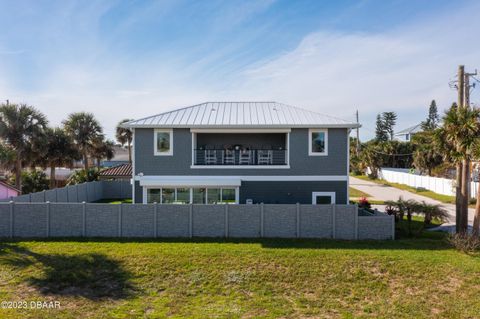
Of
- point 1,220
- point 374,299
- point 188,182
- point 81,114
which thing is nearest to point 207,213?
point 188,182

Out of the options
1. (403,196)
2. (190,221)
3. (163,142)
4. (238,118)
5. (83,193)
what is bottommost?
(403,196)

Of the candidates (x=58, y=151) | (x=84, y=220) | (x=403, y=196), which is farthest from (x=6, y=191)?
(x=403, y=196)

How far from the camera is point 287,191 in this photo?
60.8ft

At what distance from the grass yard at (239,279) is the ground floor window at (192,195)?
4.58m

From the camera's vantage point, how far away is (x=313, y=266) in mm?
12109

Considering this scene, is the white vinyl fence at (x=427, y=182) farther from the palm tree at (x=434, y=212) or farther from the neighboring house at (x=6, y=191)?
the neighboring house at (x=6, y=191)

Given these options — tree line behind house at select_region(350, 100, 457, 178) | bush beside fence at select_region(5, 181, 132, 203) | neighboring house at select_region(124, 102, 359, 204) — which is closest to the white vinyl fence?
tree line behind house at select_region(350, 100, 457, 178)

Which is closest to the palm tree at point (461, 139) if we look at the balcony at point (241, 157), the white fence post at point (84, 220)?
the balcony at point (241, 157)

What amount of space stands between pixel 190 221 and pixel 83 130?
1017 inches

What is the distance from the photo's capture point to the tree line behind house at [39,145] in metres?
25.0

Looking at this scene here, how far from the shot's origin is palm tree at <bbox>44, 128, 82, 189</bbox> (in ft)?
96.0

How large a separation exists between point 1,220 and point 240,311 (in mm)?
12417

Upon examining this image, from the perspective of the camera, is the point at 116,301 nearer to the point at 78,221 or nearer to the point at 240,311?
the point at 240,311

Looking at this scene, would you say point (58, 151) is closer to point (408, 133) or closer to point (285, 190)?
point (285, 190)
